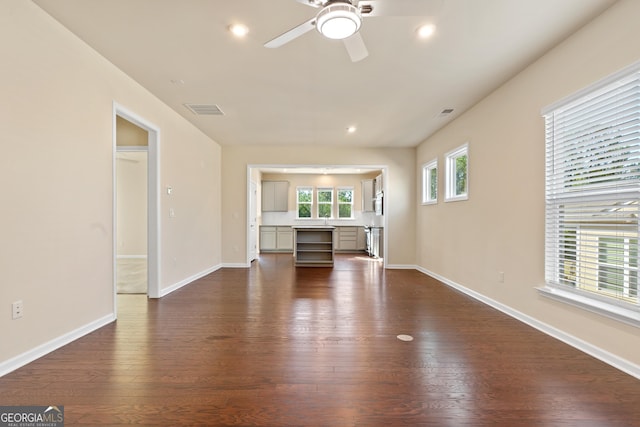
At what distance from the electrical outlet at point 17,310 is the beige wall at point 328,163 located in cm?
430

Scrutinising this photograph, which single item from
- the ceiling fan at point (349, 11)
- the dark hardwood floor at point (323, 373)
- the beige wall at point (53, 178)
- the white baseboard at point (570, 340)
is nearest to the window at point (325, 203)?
the white baseboard at point (570, 340)

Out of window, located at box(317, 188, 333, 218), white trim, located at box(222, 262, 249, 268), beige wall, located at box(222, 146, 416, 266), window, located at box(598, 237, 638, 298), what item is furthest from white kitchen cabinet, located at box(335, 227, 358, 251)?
window, located at box(598, 237, 638, 298)

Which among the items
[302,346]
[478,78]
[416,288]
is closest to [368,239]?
[416,288]

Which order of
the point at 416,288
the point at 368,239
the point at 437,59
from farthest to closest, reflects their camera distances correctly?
the point at 368,239 < the point at 416,288 < the point at 437,59

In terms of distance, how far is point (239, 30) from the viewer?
2430 mm

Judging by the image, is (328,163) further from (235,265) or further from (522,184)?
(522,184)

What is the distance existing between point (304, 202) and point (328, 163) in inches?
137

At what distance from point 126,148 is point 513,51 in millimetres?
4886

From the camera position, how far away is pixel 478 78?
10.7ft

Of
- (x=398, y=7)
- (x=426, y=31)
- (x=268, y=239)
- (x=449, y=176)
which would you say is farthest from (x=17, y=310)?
(x=268, y=239)

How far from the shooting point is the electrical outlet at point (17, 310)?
6.61 feet

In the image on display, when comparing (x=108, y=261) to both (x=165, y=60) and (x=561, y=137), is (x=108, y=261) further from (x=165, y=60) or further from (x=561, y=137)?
(x=561, y=137)

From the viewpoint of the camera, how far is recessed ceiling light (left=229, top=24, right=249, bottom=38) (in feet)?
7.82

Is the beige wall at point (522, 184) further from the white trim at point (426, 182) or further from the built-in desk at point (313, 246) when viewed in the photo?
the built-in desk at point (313, 246)
